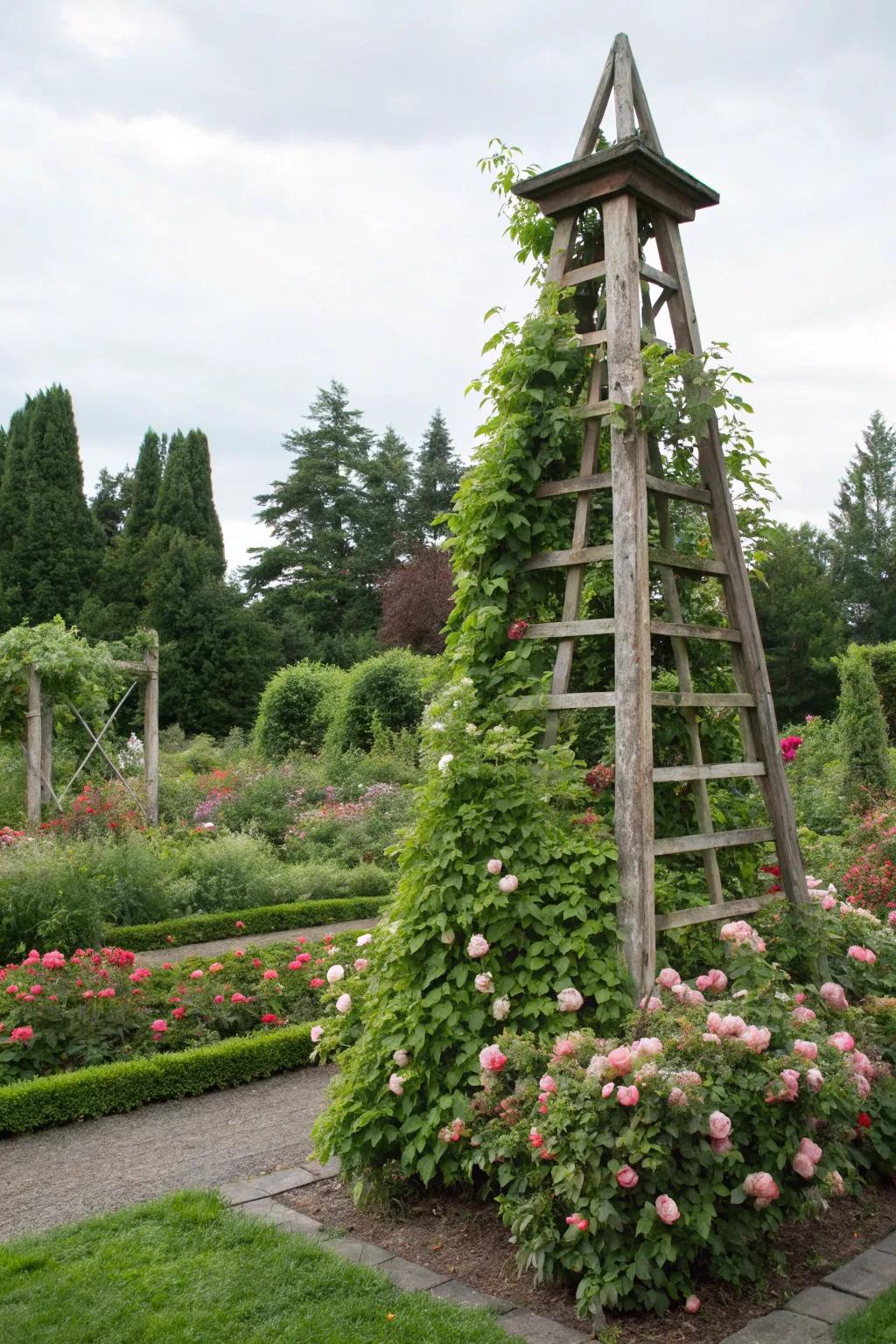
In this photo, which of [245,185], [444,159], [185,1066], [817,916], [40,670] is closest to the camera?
[817,916]

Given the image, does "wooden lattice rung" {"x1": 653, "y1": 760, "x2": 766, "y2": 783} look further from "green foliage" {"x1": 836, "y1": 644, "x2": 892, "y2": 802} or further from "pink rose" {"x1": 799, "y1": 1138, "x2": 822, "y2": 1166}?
"green foliage" {"x1": 836, "y1": 644, "x2": 892, "y2": 802}

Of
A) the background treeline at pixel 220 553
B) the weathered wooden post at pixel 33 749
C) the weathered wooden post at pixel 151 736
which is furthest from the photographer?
the background treeline at pixel 220 553

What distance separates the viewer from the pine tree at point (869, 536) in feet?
108

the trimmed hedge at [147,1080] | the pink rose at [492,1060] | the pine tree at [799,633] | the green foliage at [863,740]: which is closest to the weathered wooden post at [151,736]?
the trimmed hedge at [147,1080]

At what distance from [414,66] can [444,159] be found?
1.42ft

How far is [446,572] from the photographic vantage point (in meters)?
23.6

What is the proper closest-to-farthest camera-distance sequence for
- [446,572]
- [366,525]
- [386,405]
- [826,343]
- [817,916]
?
[817,916] → [826,343] → [446,572] → [366,525] → [386,405]

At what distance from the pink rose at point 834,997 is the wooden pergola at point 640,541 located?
406 mm

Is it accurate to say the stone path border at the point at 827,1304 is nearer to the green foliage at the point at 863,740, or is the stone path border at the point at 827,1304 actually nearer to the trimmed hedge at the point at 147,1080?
the trimmed hedge at the point at 147,1080

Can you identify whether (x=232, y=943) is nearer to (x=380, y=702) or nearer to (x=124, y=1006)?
(x=124, y=1006)

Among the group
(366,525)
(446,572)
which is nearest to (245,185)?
(446,572)

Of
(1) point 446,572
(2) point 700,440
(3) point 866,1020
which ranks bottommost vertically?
(3) point 866,1020

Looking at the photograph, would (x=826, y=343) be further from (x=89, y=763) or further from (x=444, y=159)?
(x=89, y=763)

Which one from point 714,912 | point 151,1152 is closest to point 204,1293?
point 151,1152
